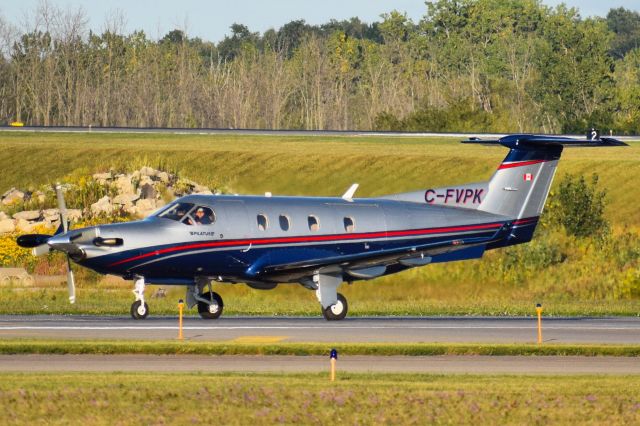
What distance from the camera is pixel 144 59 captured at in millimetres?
95188

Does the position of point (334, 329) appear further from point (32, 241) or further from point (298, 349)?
point (32, 241)

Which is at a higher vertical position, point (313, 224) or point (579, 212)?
point (313, 224)

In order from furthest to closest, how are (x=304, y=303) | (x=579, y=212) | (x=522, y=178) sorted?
(x=579, y=212)
(x=304, y=303)
(x=522, y=178)

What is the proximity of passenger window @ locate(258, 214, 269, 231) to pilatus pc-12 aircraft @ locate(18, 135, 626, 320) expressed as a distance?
27mm

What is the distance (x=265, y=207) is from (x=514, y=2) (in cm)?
11208

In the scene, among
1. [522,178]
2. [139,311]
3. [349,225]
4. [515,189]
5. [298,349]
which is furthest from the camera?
[522,178]

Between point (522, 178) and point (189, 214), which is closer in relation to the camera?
point (189, 214)

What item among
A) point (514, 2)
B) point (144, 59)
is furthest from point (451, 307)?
point (514, 2)

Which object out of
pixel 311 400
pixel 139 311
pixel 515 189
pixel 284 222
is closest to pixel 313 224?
pixel 284 222

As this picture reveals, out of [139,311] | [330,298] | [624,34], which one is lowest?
[139,311]

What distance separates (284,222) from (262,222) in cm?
63

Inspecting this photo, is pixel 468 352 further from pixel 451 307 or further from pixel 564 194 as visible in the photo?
pixel 564 194

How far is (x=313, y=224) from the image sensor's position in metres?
34.0

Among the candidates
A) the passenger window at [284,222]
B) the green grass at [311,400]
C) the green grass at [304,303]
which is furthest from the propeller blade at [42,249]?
the green grass at [311,400]
